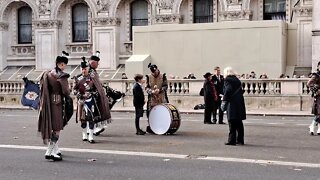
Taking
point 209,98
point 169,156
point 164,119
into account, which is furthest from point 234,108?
point 209,98

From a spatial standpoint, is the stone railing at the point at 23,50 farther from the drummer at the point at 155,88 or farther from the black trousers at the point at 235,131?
the black trousers at the point at 235,131

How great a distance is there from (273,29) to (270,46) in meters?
0.84

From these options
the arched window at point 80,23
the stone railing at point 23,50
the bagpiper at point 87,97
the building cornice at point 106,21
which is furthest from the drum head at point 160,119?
the stone railing at point 23,50

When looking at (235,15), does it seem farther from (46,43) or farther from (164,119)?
(164,119)

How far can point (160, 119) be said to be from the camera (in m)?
17.0

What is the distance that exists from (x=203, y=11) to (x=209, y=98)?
60.9ft

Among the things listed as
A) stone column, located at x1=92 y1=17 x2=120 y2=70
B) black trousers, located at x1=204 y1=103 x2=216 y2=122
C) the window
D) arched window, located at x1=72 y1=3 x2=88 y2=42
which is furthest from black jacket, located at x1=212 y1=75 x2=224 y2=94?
arched window, located at x1=72 y1=3 x2=88 y2=42

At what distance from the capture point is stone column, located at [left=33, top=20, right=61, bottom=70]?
41.8 m

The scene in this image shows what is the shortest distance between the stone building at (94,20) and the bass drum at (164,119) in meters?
19.2

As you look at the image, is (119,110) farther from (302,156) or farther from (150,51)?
(302,156)

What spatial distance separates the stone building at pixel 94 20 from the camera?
3722cm

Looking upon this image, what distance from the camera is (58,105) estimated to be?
40.5 feet

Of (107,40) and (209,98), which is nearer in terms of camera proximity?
(209,98)

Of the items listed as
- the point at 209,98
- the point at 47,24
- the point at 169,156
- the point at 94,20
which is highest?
the point at 94,20
